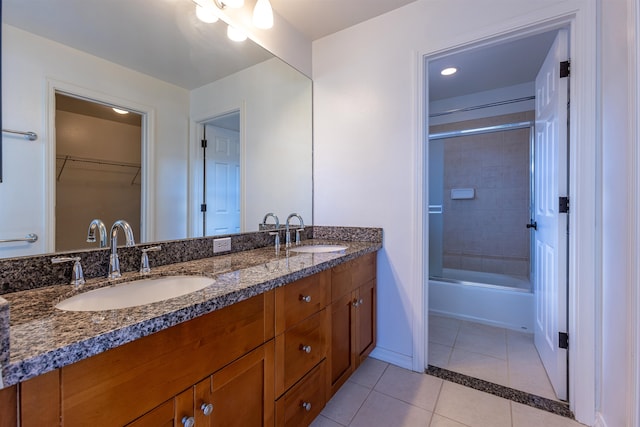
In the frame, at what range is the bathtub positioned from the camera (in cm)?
231

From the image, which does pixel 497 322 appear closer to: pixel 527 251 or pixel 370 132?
pixel 527 251

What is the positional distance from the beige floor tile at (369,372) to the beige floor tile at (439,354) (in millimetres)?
332

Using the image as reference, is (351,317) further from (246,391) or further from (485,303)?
(485,303)

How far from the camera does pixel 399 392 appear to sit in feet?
5.20

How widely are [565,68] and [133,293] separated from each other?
2236 mm

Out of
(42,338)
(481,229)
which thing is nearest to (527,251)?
(481,229)

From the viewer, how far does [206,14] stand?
57.4 inches

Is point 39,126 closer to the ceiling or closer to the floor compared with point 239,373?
closer to the ceiling

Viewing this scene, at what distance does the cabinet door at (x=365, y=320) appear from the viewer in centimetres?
167

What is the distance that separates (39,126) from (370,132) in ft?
5.43

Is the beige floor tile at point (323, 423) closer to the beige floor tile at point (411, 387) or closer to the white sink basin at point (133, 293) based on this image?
the beige floor tile at point (411, 387)

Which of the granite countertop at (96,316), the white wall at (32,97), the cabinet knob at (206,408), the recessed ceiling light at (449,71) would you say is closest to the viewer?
the granite countertop at (96,316)

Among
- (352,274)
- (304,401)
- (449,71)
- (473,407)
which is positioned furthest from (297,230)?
(449,71)

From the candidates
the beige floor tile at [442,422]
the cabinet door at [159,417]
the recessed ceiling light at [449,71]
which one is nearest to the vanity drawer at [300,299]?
the cabinet door at [159,417]
